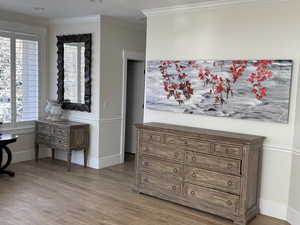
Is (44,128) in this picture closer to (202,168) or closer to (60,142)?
(60,142)

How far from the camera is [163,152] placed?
4324 mm

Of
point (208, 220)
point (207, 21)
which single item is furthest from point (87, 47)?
point (208, 220)

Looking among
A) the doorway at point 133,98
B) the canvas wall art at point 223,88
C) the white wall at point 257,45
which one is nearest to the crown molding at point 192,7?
the white wall at point 257,45

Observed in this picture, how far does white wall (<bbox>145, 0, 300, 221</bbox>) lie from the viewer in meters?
3.77

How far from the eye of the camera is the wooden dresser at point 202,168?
3701mm

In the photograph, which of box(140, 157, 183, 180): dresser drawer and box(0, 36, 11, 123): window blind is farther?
box(0, 36, 11, 123): window blind

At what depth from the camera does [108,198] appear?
14.3ft

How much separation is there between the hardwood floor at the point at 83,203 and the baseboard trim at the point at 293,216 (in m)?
0.10

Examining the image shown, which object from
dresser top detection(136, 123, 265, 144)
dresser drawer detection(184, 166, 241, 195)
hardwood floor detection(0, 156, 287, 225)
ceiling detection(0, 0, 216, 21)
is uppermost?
ceiling detection(0, 0, 216, 21)

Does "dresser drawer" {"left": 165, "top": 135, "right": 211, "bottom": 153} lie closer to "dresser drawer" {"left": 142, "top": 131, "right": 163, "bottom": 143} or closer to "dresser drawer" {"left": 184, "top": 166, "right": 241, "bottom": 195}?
"dresser drawer" {"left": 142, "top": 131, "right": 163, "bottom": 143}

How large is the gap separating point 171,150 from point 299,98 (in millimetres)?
1721

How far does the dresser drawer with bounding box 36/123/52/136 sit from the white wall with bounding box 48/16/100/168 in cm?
48

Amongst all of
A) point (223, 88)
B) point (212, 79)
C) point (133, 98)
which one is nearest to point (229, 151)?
point (223, 88)

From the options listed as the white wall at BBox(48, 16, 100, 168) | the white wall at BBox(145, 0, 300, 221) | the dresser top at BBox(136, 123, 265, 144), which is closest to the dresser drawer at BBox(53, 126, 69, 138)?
the white wall at BBox(48, 16, 100, 168)
